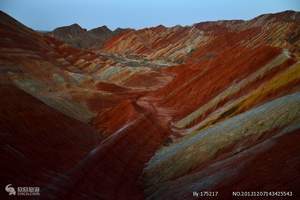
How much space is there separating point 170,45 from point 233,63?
101102 millimetres

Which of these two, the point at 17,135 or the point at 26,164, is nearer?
the point at 26,164

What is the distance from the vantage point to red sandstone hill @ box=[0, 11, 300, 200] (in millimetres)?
19781

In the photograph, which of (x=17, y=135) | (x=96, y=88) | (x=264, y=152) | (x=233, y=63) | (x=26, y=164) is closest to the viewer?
(x=264, y=152)

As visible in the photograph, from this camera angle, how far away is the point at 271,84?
35844mm

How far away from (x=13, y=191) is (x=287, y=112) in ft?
53.2

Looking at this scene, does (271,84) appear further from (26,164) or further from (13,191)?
(13,191)

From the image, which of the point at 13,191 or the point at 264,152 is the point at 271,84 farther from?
the point at 13,191

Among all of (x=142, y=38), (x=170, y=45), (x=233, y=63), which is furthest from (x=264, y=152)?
(x=142, y=38)

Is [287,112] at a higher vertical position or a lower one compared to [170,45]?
lower

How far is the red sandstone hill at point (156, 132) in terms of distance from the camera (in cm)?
1978

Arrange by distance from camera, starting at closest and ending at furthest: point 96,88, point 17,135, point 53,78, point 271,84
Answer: point 17,135 → point 271,84 → point 53,78 → point 96,88

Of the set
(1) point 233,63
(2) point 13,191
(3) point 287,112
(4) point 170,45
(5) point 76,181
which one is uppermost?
(4) point 170,45

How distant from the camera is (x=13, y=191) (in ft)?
57.2

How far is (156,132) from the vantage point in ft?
129
